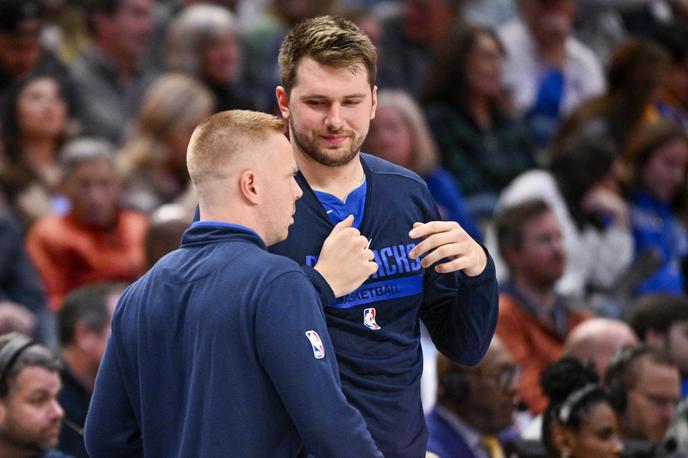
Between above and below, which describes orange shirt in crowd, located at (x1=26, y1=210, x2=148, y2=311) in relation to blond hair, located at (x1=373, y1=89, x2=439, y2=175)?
below

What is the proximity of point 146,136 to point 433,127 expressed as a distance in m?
1.78

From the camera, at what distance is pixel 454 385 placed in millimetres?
5562

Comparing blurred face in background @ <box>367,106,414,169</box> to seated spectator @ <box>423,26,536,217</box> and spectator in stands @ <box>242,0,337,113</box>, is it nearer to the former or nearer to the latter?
seated spectator @ <box>423,26,536,217</box>

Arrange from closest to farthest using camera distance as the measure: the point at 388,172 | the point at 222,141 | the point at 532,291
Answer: the point at 222,141, the point at 388,172, the point at 532,291

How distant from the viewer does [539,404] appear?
6.33 meters

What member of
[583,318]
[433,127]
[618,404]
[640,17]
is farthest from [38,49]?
[640,17]

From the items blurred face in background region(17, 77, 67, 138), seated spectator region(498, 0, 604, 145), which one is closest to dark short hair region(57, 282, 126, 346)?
blurred face in background region(17, 77, 67, 138)

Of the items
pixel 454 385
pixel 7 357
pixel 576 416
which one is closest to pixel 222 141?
pixel 7 357

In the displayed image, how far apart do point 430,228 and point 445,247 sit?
58 millimetres

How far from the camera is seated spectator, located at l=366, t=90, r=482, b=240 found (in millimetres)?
7438

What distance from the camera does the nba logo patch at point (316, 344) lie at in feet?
10.3

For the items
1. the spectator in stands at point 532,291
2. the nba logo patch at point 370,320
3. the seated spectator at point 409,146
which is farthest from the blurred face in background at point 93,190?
the nba logo patch at point 370,320

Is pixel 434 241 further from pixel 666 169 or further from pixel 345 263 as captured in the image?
pixel 666 169

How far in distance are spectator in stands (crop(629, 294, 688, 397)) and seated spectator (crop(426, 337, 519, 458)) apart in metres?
1.14
